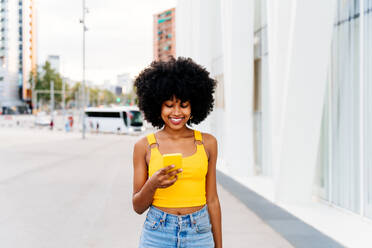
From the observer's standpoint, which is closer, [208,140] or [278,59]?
[208,140]

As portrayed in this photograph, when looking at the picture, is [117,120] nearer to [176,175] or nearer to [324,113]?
[324,113]

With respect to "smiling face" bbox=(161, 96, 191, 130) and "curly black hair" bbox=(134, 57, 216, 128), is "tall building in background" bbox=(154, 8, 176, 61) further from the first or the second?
"smiling face" bbox=(161, 96, 191, 130)

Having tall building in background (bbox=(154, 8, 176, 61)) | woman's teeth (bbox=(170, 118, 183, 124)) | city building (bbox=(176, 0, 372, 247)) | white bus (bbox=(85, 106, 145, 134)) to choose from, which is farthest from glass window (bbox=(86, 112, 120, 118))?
tall building in background (bbox=(154, 8, 176, 61))

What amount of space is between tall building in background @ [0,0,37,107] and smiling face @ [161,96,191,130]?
118533 millimetres

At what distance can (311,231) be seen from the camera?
21.4ft

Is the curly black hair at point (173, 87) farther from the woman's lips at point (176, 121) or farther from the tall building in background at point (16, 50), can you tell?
the tall building in background at point (16, 50)

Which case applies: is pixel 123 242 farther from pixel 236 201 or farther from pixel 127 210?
pixel 236 201

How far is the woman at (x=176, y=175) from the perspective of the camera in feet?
7.54

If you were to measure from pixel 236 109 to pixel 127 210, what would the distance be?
6.64 m

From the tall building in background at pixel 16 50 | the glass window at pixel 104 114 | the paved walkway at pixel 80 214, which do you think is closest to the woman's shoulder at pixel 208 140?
the paved walkway at pixel 80 214

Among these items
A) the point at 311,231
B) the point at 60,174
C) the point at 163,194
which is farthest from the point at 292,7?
the point at 60,174

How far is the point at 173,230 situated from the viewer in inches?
91.3

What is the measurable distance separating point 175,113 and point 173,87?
0.17m

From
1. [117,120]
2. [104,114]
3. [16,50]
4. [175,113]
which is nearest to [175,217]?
[175,113]
